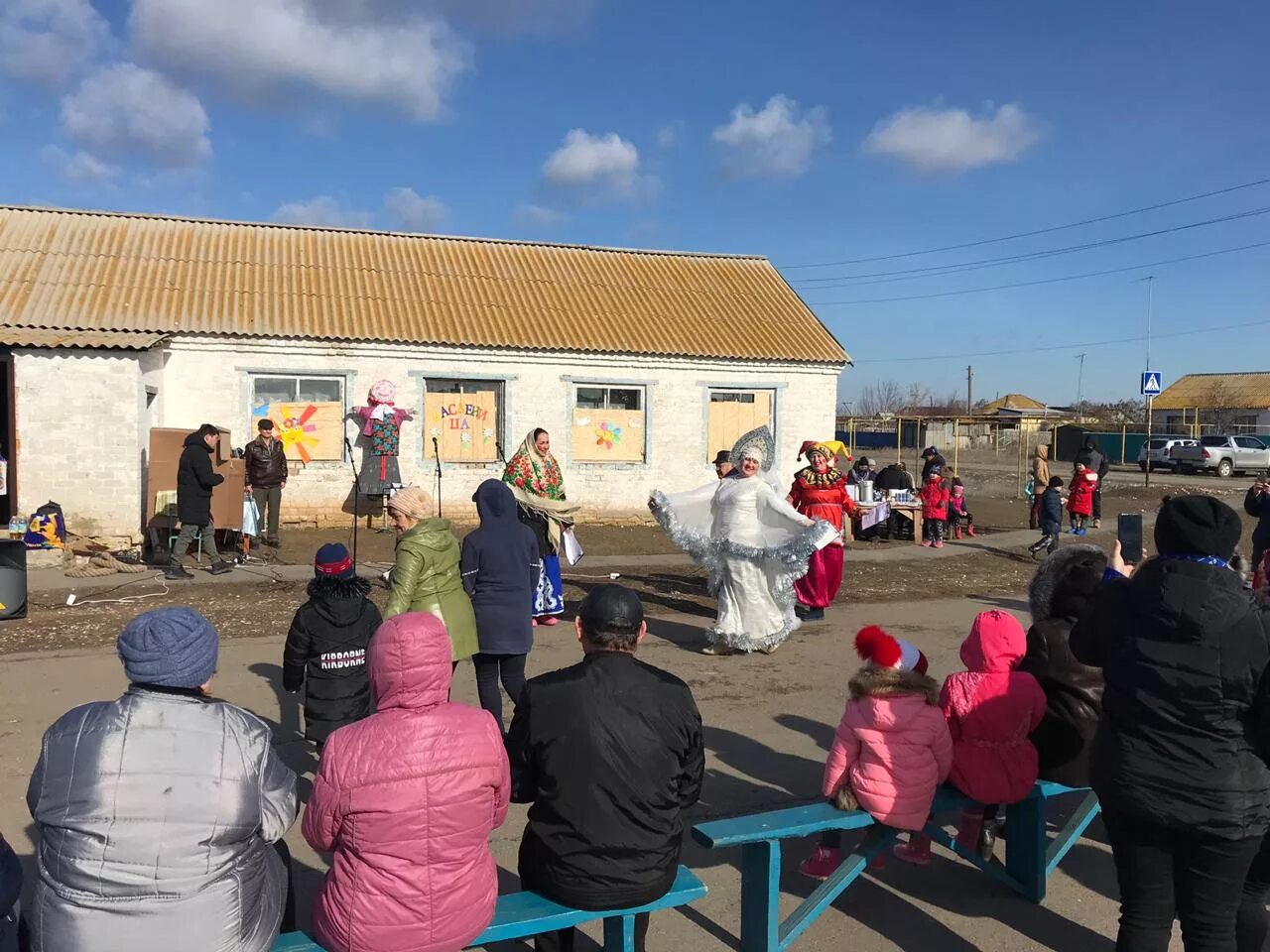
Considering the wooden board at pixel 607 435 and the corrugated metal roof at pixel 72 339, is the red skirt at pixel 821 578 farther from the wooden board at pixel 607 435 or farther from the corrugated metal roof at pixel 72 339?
the corrugated metal roof at pixel 72 339

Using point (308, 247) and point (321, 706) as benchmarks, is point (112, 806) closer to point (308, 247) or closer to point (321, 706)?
point (321, 706)

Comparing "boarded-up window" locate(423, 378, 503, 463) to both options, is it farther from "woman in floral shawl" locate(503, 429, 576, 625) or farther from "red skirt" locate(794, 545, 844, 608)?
"red skirt" locate(794, 545, 844, 608)

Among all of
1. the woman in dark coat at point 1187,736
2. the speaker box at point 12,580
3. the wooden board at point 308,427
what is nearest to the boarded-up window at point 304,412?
the wooden board at point 308,427

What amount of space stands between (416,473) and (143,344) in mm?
5060

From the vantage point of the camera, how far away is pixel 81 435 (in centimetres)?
1245

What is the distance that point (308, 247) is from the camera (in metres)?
18.9

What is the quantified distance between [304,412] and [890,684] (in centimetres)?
1364

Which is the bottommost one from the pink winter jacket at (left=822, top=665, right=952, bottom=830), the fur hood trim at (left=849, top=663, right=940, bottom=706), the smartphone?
the pink winter jacket at (left=822, top=665, right=952, bottom=830)

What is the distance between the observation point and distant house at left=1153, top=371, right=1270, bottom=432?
167 feet

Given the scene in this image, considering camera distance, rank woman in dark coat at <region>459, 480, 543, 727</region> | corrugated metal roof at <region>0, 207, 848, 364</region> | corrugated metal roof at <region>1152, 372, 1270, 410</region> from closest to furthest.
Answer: woman in dark coat at <region>459, 480, 543, 727</region>
corrugated metal roof at <region>0, 207, 848, 364</region>
corrugated metal roof at <region>1152, 372, 1270, 410</region>

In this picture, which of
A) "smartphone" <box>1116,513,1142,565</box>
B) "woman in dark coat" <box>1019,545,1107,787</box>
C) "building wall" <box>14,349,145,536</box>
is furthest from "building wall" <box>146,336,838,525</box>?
"woman in dark coat" <box>1019,545,1107,787</box>

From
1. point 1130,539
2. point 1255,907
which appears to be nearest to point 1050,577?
point 1130,539

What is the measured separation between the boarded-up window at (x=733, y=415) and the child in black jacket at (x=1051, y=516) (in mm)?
5448

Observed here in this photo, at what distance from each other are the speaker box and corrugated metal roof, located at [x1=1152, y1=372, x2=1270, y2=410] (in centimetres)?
5819
